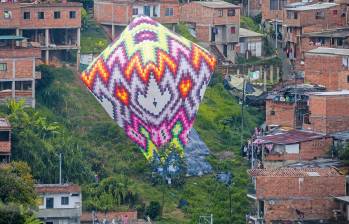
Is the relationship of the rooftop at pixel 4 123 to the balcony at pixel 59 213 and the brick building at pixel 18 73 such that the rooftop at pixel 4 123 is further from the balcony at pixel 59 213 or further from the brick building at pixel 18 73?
the brick building at pixel 18 73

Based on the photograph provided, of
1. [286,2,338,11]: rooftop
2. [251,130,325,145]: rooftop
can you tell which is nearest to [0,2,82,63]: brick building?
[251,130,325,145]: rooftop

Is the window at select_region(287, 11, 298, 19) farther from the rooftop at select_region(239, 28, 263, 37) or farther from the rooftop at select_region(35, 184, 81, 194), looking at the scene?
the rooftop at select_region(35, 184, 81, 194)

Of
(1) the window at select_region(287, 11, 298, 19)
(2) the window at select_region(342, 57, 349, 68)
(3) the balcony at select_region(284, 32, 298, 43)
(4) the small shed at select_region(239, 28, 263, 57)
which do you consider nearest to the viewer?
(2) the window at select_region(342, 57, 349, 68)

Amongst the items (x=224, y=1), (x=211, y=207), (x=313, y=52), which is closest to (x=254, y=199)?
(x=211, y=207)

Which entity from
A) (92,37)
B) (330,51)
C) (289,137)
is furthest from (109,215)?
(330,51)

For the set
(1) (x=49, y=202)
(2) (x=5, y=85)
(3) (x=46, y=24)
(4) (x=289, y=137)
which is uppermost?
(3) (x=46, y=24)

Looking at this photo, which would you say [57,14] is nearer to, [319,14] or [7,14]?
[7,14]

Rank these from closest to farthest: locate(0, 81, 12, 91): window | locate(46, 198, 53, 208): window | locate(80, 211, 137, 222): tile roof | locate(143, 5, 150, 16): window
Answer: locate(80, 211, 137, 222): tile roof < locate(46, 198, 53, 208): window < locate(0, 81, 12, 91): window < locate(143, 5, 150, 16): window
